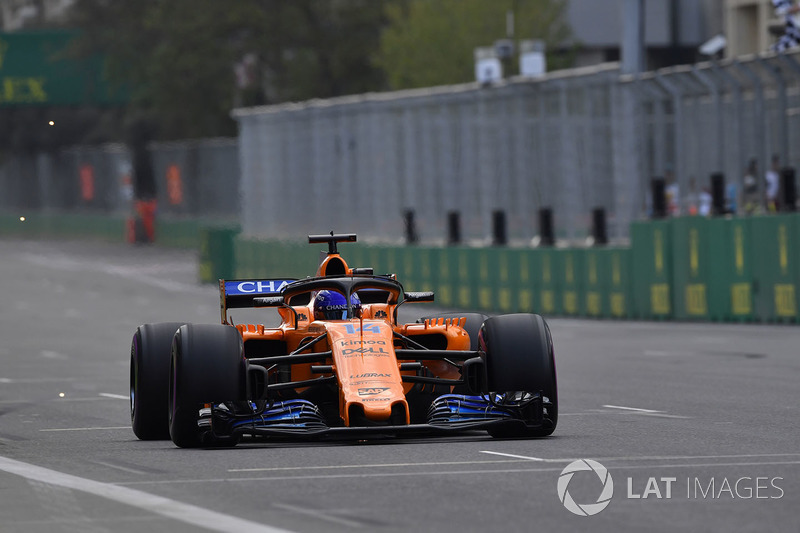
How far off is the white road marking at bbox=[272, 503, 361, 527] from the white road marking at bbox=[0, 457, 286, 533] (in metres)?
0.32

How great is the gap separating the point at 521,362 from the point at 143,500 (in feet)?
10.5

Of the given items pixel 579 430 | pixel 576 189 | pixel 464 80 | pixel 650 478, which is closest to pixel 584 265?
pixel 576 189

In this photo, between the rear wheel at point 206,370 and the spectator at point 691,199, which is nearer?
the rear wheel at point 206,370

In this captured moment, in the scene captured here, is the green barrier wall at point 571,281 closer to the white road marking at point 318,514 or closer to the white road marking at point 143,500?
the white road marking at point 143,500

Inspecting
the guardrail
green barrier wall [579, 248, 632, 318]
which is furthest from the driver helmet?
green barrier wall [579, 248, 632, 318]

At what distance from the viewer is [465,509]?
8.90 meters

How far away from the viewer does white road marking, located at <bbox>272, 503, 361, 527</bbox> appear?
8.55 meters

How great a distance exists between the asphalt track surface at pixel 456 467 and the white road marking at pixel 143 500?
1 centimetres

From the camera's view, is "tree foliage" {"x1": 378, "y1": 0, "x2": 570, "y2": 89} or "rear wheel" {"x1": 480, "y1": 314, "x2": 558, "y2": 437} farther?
"tree foliage" {"x1": 378, "y1": 0, "x2": 570, "y2": 89}

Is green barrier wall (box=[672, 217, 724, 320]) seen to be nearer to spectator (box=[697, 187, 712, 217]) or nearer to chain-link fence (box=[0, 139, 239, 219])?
spectator (box=[697, 187, 712, 217])

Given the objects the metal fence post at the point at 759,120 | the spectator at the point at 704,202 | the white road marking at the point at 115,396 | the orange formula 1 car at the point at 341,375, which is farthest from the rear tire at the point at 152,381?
the spectator at the point at 704,202

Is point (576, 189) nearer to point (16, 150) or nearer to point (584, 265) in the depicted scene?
point (584, 265)

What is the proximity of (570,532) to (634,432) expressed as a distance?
4.48 metres

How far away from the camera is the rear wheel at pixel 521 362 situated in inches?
471
